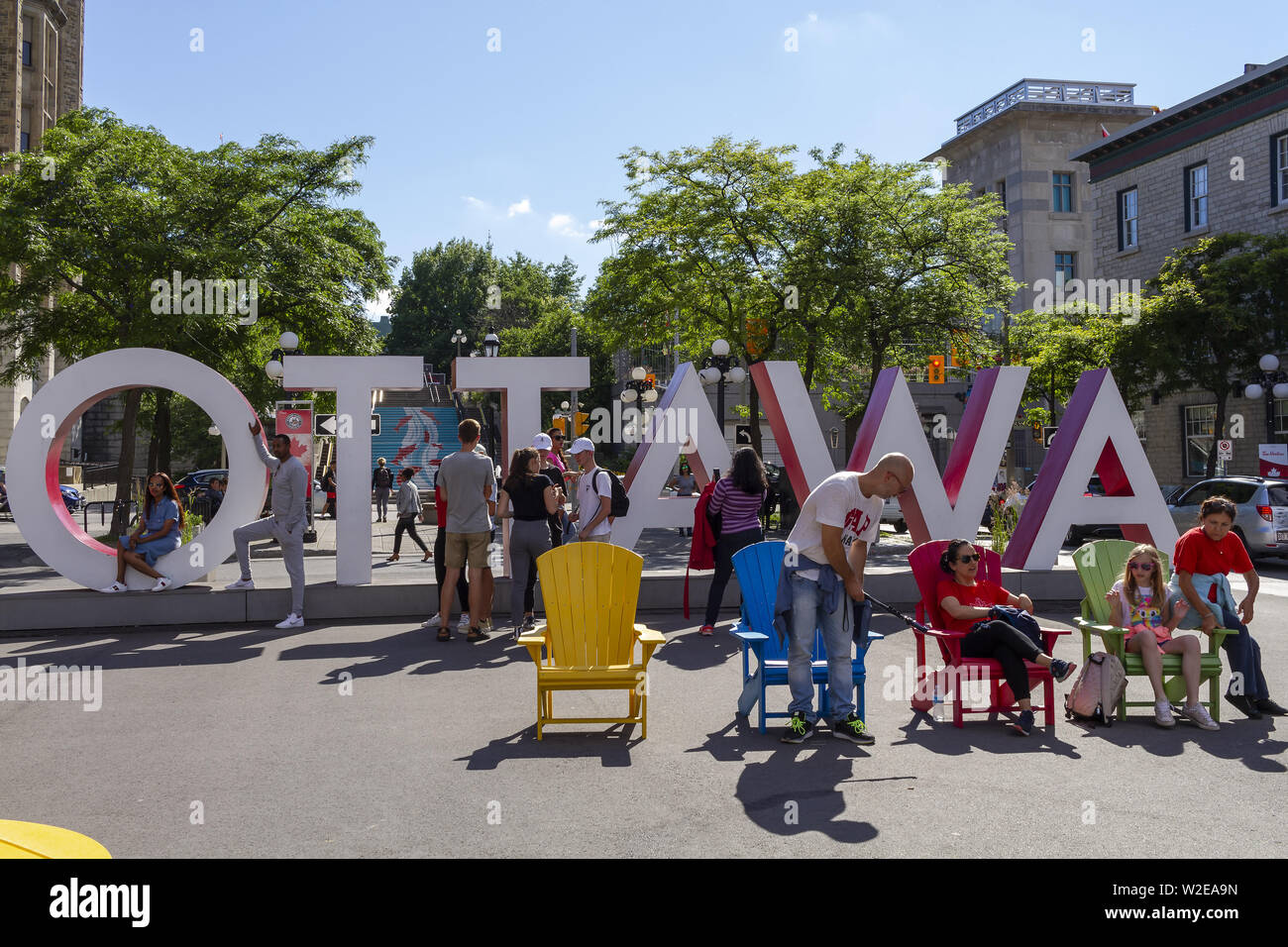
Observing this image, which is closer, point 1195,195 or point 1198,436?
point 1198,436

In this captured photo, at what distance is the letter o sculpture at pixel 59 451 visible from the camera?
12047 mm

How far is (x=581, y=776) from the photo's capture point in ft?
19.9

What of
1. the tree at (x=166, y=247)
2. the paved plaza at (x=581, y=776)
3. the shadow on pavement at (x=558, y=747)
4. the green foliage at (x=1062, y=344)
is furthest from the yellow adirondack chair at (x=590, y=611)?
the green foliage at (x=1062, y=344)

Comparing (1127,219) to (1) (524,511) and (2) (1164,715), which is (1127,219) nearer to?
(1) (524,511)

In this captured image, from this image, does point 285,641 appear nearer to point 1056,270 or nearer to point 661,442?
point 661,442

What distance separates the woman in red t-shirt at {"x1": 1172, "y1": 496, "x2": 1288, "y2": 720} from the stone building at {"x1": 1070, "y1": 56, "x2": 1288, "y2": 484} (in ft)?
77.2

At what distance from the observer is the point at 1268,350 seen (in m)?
28.3

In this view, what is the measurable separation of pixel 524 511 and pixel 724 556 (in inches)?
82.2

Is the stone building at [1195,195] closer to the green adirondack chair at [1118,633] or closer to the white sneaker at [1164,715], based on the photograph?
the green adirondack chair at [1118,633]

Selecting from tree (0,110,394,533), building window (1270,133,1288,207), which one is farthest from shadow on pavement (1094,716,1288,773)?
building window (1270,133,1288,207)

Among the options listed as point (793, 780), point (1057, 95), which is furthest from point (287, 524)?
point (1057, 95)

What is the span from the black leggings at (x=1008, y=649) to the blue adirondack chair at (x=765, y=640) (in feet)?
2.15

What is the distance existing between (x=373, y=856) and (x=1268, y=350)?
29819 mm

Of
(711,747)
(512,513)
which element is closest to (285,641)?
(512,513)
